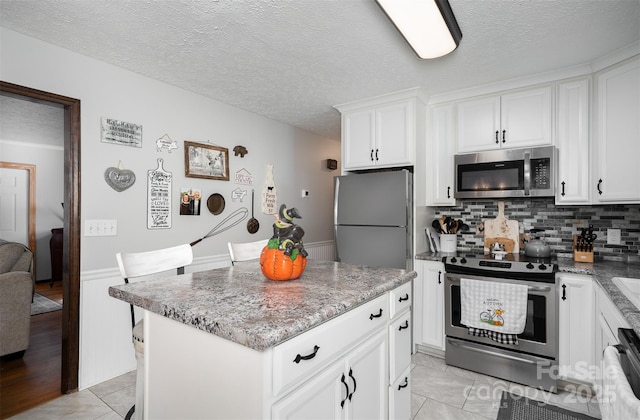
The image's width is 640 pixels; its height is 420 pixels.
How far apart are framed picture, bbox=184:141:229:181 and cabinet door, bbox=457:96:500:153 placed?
7.40 ft

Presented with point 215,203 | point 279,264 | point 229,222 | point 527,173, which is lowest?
point 279,264

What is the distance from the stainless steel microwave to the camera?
2.58 meters

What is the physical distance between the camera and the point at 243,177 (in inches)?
136

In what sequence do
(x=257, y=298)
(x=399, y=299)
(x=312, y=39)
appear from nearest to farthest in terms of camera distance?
(x=257, y=298) → (x=399, y=299) → (x=312, y=39)

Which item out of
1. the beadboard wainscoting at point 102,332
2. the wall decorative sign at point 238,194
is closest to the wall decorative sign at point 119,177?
the beadboard wainscoting at point 102,332

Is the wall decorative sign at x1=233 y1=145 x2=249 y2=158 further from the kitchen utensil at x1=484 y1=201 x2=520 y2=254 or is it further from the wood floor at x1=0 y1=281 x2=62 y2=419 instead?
the kitchen utensil at x1=484 y1=201 x2=520 y2=254

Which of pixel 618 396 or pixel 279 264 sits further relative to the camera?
pixel 279 264

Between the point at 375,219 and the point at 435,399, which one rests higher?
the point at 375,219

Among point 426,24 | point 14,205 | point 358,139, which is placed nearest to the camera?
point 426,24

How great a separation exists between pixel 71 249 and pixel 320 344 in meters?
2.07

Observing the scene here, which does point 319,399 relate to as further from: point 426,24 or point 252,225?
point 252,225

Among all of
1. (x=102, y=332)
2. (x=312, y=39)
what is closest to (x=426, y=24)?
(x=312, y=39)

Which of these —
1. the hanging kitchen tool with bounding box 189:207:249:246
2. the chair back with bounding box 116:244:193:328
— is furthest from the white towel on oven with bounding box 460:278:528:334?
the hanging kitchen tool with bounding box 189:207:249:246

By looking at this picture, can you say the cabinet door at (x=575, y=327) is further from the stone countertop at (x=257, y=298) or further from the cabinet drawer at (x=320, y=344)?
the cabinet drawer at (x=320, y=344)
